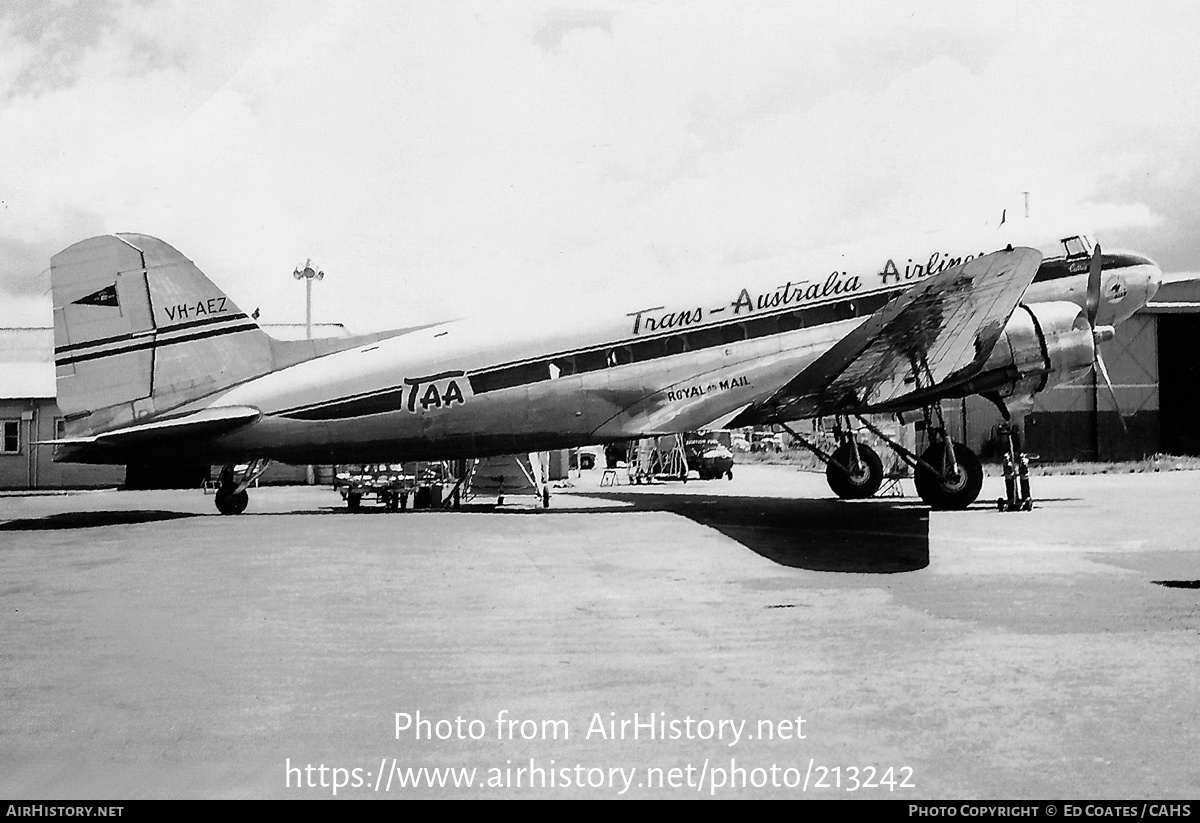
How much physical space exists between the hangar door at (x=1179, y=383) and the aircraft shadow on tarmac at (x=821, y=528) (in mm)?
13712

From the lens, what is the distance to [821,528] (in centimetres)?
1266

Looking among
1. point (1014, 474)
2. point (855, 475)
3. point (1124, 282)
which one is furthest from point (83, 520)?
point (1124, 282)

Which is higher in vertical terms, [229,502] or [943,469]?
[943,469]

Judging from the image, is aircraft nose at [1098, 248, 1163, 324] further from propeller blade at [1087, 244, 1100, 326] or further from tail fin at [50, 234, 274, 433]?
tail fin at [50, 234, 274, 433]

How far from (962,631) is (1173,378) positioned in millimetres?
24846

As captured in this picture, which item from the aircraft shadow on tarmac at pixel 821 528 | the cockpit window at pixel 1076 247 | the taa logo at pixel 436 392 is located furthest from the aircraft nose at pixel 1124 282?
the taa logo at pixel 436 392

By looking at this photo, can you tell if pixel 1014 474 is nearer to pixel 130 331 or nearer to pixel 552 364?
pixel 552 364

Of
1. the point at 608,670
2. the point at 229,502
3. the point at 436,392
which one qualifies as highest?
the point at 436,392

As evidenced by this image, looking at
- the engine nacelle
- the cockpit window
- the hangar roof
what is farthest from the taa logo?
the hangar roof

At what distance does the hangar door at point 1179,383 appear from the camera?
83.3ft

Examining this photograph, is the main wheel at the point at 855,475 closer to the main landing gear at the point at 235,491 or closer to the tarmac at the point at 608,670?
the tarmac at the point at 608,670

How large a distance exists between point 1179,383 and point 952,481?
16.1m

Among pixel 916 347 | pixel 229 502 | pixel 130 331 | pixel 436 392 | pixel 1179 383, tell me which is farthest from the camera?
pixel 1179 383
